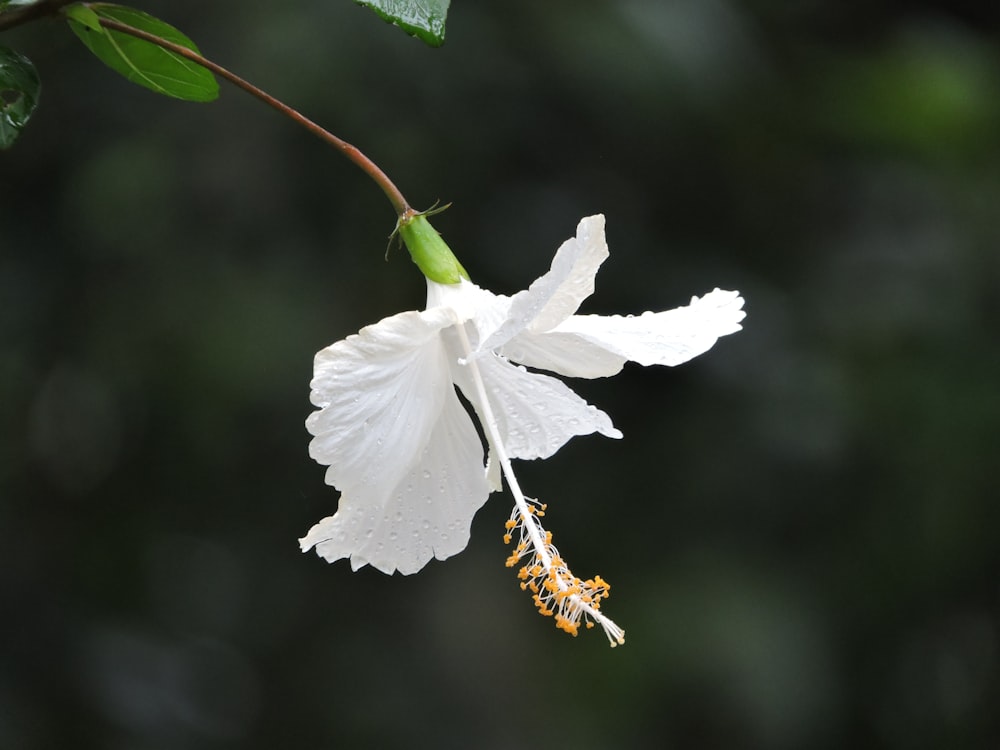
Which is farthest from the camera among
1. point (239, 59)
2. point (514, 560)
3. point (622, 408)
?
A: point (622, 408)

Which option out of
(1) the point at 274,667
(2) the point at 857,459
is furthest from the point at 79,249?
(2) the point at 857,459

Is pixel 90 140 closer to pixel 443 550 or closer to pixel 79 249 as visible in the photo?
pixel 79 249

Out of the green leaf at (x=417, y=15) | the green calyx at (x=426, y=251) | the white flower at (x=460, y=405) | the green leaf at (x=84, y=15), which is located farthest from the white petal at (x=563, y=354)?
the green leaf at (x=84, y=15)

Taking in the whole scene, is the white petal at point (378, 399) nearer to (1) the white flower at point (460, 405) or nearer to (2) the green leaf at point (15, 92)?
(1) the white flower at point (460, 405)

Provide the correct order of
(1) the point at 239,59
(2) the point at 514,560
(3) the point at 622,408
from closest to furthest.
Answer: (2) the point at 514,560, (1) the point at 239,59, (3) the point at 622,408

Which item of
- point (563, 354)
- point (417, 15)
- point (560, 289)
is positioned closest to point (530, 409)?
point (563, 354)
